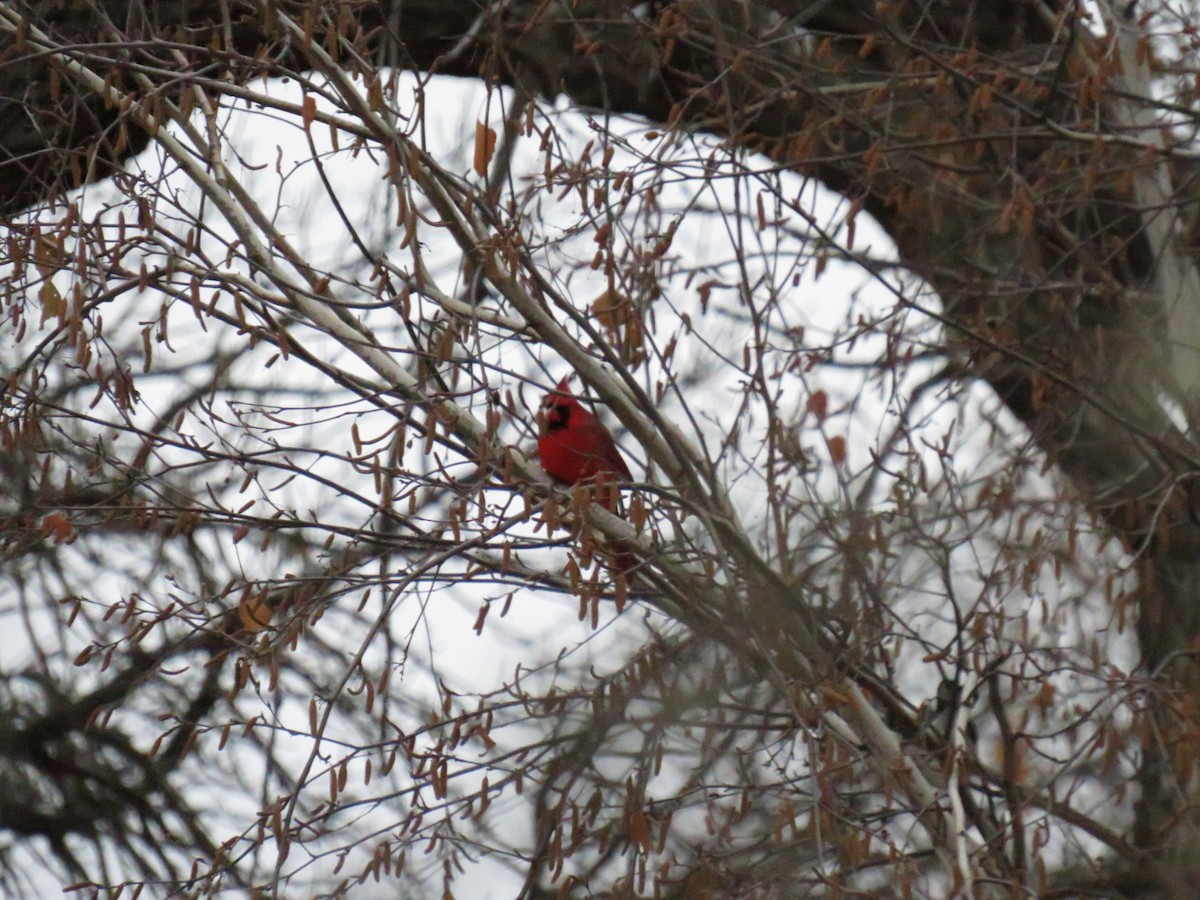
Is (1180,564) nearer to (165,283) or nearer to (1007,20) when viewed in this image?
(1007,20)

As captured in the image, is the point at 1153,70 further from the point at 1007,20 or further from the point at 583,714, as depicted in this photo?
the point at 583,714

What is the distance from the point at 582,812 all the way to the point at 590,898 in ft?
0.68

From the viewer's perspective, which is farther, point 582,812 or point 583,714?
point 583,714

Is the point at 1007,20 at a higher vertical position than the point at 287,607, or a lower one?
higher

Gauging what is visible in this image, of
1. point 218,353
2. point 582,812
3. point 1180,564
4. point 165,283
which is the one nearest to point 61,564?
point 218,353

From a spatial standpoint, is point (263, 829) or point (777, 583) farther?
point (777, 583)

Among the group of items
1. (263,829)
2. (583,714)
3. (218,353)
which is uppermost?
(218,353)

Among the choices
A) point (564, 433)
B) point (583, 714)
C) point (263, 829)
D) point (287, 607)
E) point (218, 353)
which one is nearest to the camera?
point (263, 829)

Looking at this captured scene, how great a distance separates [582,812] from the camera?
12.8 ft

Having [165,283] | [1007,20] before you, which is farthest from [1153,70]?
[165,283]

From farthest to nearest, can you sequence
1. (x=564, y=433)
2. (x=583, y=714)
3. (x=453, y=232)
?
(x=564, y=433) → (x=583, y=714) → (x=453, y=232)

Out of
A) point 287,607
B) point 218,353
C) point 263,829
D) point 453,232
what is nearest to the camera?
point 263,829

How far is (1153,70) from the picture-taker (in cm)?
520

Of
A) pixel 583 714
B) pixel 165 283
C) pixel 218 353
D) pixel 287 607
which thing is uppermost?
pixel 218 353
